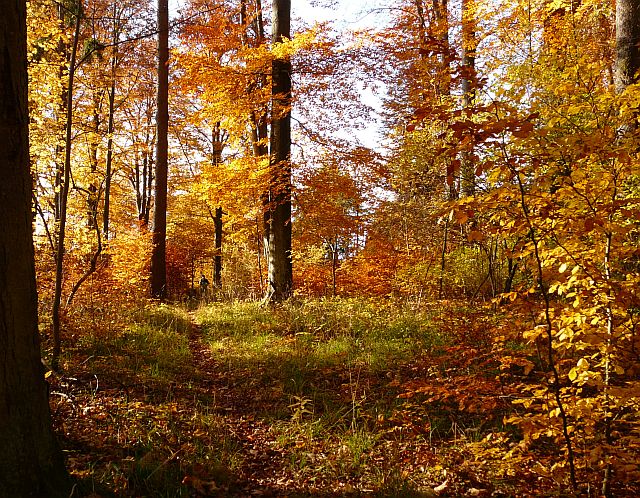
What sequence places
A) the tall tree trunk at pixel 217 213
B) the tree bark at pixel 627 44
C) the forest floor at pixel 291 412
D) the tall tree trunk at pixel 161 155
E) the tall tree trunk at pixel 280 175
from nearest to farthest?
the forest floor at pixel 291 412, the tree bark at pixel 627 44, the tall tree trunk at pixel 280 175, the tall tree trunk at pixel 161 155, the tall tree trunk at pixel 217 213

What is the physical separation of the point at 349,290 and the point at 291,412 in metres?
9.05

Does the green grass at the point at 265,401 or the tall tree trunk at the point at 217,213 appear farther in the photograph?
the tall tree trunk at the point at 217,213

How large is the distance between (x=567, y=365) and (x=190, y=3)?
1710 centimetres

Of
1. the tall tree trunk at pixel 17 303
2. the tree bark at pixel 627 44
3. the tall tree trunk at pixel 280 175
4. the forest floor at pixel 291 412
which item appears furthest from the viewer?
the tall tree trunk at pixel 280 175

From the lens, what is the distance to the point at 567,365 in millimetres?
4398

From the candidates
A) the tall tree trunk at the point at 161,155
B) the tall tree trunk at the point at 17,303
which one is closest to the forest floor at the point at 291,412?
the tall tree trunk at the point at 17,303

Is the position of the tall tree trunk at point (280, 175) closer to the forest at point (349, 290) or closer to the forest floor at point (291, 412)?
the forest at point (349, 290)

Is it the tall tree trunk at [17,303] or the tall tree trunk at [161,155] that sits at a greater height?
the tall tree trunk at [161,155]

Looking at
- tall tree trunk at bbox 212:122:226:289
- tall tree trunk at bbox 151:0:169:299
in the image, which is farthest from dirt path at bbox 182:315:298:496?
tall tree trunk at bbox 212:122:226:289

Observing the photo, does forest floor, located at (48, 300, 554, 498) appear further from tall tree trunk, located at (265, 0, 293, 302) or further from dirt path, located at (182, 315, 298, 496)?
tall tree trunk, located at (265, 0, 293, 302)

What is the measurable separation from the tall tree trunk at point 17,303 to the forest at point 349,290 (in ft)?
0.04

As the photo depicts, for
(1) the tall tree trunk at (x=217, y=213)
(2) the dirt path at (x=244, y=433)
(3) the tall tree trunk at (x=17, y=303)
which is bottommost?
(2) the dirt path at (x=244, y=433)

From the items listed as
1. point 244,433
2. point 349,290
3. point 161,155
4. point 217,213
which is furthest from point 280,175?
point 217,213

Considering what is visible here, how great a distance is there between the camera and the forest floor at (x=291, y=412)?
335cm
